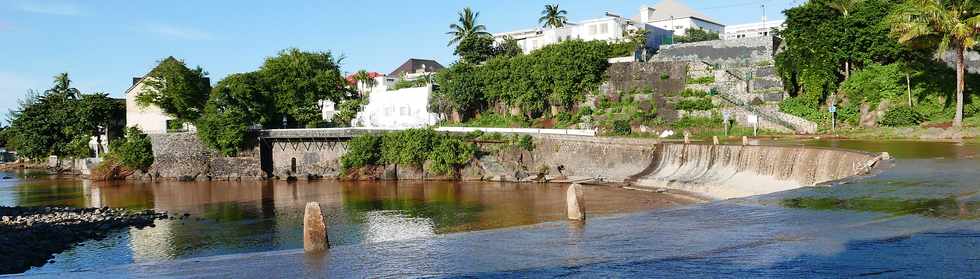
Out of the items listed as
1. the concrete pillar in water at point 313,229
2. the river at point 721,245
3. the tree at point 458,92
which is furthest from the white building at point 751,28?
the concrete pillar in water at point 313,229

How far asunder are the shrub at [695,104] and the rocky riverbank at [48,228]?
34533 millimetres

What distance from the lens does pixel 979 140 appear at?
3331 centimetres

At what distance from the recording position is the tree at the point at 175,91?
6694 cm

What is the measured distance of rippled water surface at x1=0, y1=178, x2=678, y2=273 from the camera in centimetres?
2628

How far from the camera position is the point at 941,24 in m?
34.2

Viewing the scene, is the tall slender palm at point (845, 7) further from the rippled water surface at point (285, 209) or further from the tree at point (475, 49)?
the tree at point (475, 49)

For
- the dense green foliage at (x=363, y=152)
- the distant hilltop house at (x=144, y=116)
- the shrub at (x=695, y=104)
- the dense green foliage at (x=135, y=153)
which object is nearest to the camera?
the shrub at (x=695, y=104)

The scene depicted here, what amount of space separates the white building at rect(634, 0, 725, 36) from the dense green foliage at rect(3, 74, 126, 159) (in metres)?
61.7

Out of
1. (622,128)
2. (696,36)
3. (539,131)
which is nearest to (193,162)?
(539,131)

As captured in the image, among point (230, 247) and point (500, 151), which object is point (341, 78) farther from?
point (230, 247)

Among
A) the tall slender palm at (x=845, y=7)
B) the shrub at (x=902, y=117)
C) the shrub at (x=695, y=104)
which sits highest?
the tall slender palm at (x=845, y=7)

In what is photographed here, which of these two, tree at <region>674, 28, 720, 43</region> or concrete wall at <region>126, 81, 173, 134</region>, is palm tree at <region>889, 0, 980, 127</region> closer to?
tree at <region>674, 28, 720, 43</region>

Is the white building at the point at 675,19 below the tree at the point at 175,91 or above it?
above

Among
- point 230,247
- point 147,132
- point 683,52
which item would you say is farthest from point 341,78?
point 230,247
